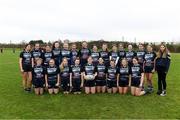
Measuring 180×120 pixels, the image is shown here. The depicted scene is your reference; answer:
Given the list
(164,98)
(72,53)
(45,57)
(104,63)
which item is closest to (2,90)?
(45,57)

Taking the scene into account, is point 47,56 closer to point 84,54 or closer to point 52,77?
point 52,77

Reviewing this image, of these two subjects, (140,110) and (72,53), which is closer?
(140,110)

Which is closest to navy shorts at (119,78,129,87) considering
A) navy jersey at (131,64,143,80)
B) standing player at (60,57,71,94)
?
navy jersey at (131,64,143,80)

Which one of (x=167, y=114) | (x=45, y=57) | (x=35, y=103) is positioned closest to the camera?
(x=167, y=114)

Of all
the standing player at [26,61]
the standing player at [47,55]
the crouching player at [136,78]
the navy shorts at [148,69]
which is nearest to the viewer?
the crouching player at [136,78]

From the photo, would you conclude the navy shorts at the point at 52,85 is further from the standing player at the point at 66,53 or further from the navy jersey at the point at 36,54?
the navy jersey at the point at 36,54

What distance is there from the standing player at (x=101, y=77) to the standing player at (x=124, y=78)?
62 centimetres

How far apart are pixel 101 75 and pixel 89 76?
19.2 inches

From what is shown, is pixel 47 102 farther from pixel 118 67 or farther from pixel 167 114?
pixel 167 114

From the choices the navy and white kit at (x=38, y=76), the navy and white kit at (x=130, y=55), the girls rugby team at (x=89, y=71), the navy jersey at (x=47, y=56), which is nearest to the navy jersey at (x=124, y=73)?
the girls rugby team at (x=89, y=71)

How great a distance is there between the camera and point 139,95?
518 inches

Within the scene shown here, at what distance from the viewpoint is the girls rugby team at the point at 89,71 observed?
44.3 feet

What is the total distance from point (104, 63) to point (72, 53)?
1355 millimetres

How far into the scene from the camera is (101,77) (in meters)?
13.7
